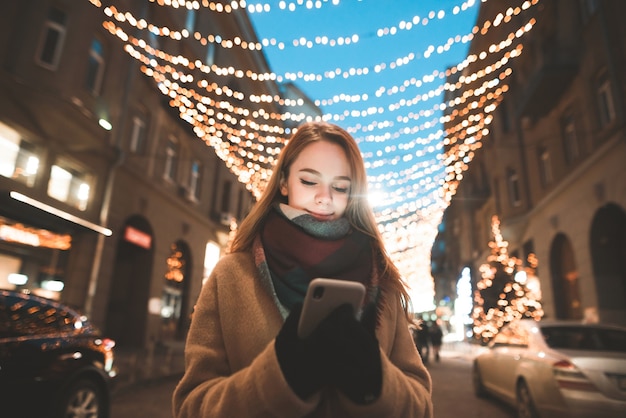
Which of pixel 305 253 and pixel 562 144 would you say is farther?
pixel 562 144

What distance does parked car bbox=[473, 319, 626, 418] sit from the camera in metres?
4.93

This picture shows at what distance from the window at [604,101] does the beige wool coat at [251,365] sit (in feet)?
45.9

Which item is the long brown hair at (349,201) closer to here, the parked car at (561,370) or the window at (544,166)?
the parked car at (561,370)

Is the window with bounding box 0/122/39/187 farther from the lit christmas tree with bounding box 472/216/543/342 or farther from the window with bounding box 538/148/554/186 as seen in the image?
the window with bounding box 538/148/554/186

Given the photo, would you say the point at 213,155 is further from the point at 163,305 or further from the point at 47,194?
the point at 47,194

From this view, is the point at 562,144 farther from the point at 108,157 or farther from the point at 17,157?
the point at 17,157

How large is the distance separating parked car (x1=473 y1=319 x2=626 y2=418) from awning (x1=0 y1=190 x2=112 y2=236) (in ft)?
34.9

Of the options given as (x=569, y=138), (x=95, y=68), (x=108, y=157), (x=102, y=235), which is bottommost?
(x=102, y=235)

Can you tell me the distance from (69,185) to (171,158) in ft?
21.7

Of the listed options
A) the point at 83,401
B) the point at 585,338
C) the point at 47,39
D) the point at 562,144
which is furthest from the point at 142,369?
the point at 562,144

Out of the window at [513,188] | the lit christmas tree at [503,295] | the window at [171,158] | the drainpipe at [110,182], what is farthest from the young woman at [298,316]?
the window at [513,188]

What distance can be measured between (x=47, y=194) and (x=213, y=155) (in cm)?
1169

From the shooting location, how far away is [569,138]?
15711 millimetres

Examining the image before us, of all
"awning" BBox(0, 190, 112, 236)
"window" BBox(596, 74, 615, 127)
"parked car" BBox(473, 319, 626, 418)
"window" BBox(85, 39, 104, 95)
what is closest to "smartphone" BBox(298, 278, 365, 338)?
"parked car" BBox(473, 319, 626, 418)
